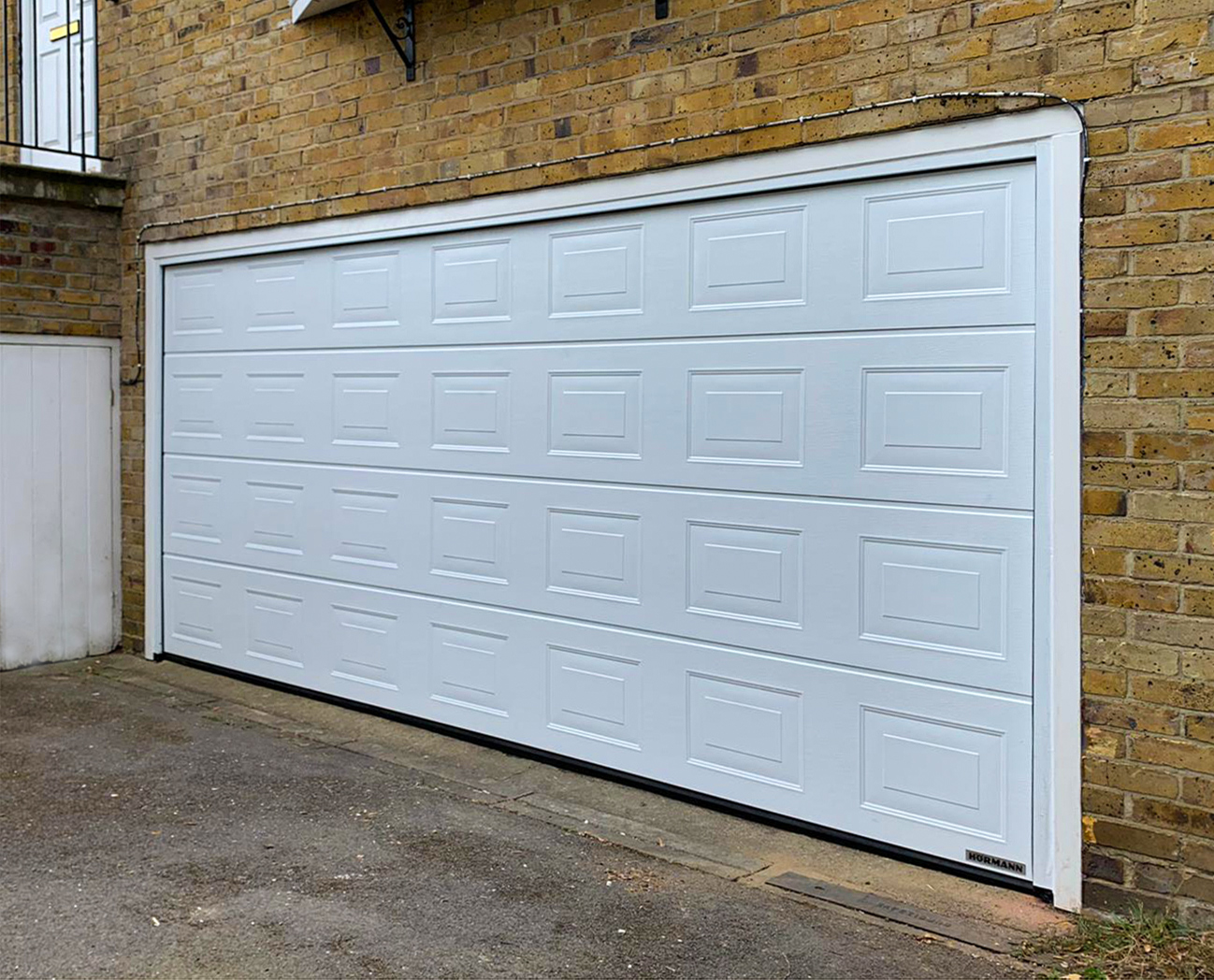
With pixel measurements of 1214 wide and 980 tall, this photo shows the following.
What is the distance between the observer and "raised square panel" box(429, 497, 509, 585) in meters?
6.21

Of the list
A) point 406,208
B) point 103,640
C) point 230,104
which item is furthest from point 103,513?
point 406,208

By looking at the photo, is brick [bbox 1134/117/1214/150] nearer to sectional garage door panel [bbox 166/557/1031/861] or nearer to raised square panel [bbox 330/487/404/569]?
sectional garage door panel [bbox 166/557/1031/861]

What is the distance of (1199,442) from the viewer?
13.2 feet

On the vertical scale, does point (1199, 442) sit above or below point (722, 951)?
above

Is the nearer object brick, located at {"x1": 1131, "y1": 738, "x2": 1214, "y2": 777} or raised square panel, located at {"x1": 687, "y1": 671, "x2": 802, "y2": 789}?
brick, located at {"x1": 1131, "y1": 738, "x2": 1214, "y2": 777}

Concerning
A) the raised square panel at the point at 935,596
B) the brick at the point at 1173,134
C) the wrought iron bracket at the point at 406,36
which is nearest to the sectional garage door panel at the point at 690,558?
the raised square panel at the point at 935,596

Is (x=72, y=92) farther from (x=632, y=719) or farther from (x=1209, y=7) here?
(x=1209, y=7)

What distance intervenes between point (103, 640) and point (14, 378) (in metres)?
1.79

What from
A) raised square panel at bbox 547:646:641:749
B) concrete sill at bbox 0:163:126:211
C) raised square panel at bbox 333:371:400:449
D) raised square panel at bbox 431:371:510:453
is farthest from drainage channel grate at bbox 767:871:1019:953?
concrete sill at bbox 0:163:126:211

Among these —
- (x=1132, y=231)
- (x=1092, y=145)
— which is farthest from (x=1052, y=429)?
(x=1092, y=145)

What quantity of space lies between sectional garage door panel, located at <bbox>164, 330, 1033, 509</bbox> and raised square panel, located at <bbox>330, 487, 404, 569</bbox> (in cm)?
20

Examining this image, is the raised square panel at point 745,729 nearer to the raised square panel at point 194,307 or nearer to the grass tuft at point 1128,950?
the grass tuft at point 1128,950

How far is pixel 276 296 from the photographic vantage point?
7.42m

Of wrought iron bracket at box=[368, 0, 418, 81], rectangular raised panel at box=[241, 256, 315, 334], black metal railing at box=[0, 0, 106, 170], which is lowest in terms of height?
rectangular raised panel at box=[241, 256, 315, 334]
